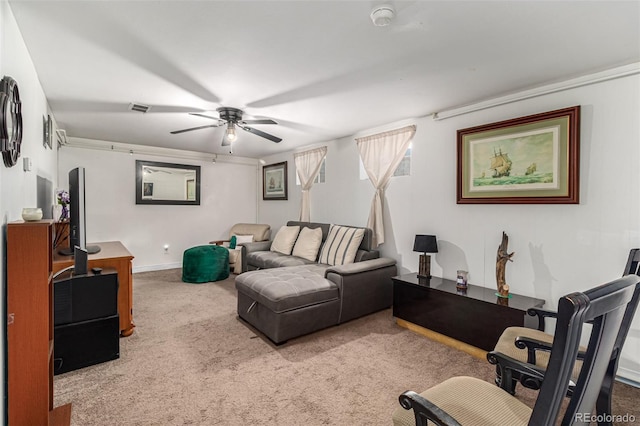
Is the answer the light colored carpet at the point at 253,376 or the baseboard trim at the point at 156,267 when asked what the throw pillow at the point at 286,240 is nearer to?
the light colored carpet at the point at 253,376

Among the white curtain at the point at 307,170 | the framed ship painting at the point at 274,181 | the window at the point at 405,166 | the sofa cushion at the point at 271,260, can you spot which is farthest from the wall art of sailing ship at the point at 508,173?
the framed ship painting at the point at 274,181

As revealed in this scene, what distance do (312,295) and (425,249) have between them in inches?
50.2

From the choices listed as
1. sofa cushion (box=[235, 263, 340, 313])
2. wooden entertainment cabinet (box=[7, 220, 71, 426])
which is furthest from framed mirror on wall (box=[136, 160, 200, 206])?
wooden entertainment cabinet (box=[7, 220, 71, 426])

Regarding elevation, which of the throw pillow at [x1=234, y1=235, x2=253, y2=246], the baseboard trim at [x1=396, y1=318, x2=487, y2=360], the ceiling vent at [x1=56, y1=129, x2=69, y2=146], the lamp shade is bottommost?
the baseboard trim at [x1=396, y1=318, x2=487, y2=360]

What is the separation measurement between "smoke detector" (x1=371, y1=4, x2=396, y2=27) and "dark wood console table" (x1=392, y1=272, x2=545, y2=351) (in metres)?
2.23

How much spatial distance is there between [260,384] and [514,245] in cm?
252

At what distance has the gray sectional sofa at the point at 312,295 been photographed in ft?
8.87

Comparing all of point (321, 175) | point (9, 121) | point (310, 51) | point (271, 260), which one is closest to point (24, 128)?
point (9, 121)

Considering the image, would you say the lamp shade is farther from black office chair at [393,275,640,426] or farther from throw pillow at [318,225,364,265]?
black office chair at [393,275,640,426]

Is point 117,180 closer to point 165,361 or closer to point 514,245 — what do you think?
point 165,361

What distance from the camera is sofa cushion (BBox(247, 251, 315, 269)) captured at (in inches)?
158

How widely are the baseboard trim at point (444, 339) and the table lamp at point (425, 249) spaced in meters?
0.53

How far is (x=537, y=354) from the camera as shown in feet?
5.57

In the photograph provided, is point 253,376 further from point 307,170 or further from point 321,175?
point 307,170
